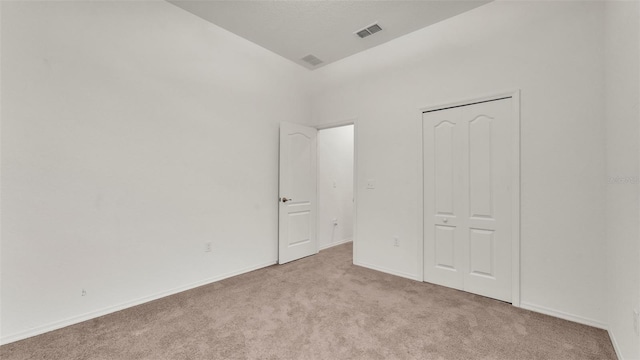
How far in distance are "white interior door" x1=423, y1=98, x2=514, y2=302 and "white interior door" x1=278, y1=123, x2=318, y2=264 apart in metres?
1.73

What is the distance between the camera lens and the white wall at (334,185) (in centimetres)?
451

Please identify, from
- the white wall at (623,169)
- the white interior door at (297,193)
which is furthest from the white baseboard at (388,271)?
the white wall at (623,169)

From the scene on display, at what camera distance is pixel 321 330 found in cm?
200

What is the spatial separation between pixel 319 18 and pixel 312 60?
1.00 metres

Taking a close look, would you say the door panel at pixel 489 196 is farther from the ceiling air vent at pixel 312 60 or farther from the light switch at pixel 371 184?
the ceiling air vent at pixel 312 60

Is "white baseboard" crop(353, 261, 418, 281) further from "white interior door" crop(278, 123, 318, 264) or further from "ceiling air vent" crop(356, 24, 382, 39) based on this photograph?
"ceiling air vent" crop(356, 24, 382, 39)

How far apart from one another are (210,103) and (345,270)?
2.68m

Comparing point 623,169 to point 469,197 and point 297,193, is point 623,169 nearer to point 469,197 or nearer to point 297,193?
point 469,197

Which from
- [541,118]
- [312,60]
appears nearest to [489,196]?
[541,118]

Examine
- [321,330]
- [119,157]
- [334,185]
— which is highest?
[119,157]

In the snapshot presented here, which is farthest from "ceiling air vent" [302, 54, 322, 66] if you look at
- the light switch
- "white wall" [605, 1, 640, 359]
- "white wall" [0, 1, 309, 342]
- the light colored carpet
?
the light colored carpet

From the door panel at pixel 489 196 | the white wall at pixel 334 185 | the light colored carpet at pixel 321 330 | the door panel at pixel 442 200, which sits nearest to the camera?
the light colored carpet at pixel 321 330

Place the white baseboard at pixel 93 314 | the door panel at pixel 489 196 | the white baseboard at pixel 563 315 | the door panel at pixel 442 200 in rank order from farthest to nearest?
the door panel at pixel 442 200, the door panel at pixel 489 196, the white baseboard at pixel 563 315, the white baseboard at pixel 93 314

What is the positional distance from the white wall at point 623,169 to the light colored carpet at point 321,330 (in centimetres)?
35
